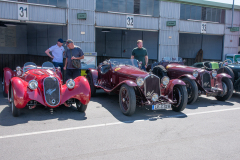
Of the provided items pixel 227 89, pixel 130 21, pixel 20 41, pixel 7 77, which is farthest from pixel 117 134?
pixel 20 41

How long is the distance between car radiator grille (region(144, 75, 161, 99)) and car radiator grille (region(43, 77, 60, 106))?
2232 millimetres

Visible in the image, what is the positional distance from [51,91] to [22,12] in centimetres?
572

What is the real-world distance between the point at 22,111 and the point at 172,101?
12.7 feet

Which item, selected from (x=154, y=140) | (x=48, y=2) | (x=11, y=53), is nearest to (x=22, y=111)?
(x=154, y=140)

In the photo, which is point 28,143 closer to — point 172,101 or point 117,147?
point 117,147

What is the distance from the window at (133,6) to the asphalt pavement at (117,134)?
26.7 feet

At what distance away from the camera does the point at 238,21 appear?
16422mm

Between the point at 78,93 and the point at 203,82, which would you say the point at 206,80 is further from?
the point at 78,93

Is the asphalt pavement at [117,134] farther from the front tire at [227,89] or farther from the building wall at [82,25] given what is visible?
the building wall at [82,25]

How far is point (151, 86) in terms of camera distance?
19.6 ft

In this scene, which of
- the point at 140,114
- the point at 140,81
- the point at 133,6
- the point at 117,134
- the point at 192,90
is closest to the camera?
the point at 117,134

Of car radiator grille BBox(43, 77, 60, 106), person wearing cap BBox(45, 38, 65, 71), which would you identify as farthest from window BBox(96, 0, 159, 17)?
car radiator grille BBox(43, 77, 60, 106)

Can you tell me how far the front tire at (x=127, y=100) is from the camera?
216 inches

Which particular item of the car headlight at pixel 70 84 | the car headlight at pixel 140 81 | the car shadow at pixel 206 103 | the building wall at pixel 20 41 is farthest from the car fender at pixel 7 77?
the building wall at pixel 20 41
